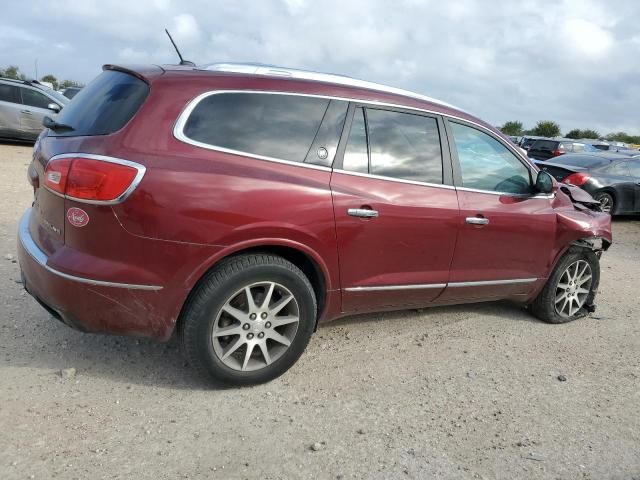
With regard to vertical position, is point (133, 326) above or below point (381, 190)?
below

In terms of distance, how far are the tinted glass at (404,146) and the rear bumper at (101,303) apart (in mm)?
1603

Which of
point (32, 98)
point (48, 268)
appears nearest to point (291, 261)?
point (48, 268)

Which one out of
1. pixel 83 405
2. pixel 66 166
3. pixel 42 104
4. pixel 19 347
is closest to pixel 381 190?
pixel 66 166

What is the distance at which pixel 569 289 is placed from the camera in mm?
4891

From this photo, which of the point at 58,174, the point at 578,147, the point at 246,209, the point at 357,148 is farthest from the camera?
the point at 578,147

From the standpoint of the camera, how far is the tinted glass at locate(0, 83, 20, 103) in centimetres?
1388

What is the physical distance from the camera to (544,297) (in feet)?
15.7

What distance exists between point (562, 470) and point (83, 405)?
2.59m

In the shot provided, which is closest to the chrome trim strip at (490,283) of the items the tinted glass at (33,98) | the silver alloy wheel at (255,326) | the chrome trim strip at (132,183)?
the silver alloy wheel at (255,326)

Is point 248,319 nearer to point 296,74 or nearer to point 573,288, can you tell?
point 296,74

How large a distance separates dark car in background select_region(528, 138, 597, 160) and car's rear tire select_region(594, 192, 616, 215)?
779 centimetres

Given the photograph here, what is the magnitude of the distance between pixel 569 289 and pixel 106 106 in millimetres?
4098

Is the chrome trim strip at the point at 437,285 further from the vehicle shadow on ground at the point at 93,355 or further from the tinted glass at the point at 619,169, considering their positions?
the tinted glass at the point at 619,169

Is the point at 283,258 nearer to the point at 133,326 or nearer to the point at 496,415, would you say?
the point at 133,326
